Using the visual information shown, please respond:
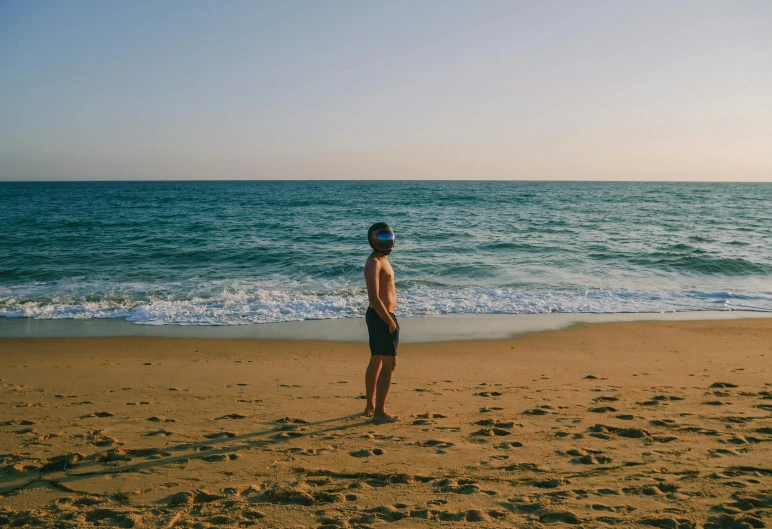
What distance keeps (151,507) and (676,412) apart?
4.43m

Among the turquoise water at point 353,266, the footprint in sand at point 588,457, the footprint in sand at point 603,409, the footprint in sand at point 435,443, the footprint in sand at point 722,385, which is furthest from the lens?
the turquoise water at point 353,266

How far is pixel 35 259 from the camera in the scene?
Result: 53.6 feet

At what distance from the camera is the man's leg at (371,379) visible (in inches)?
188

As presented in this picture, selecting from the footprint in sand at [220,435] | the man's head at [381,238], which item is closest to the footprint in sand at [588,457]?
the man's head at [381,238]

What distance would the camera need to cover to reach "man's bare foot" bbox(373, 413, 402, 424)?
4.69 meters

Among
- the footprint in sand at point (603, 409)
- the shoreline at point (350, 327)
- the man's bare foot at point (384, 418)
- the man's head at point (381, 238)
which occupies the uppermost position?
the man's head at point (381, 238)

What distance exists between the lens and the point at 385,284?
4.65 m

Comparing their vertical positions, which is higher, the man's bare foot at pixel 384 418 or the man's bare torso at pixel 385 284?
the man's bare torso at pixel 385 284

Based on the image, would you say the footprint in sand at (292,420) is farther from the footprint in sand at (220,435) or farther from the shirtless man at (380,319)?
the shirtless man at (380,319)

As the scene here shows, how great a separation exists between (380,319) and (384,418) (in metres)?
0.92

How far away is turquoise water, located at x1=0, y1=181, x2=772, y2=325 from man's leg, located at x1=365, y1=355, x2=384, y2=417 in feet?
17.4

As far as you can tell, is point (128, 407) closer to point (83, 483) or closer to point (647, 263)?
point (83, 483)

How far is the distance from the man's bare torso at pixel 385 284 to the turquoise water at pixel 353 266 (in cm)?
552

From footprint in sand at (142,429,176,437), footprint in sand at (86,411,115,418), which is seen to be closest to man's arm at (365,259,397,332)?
footprint in sand at (142,429,176,437)
